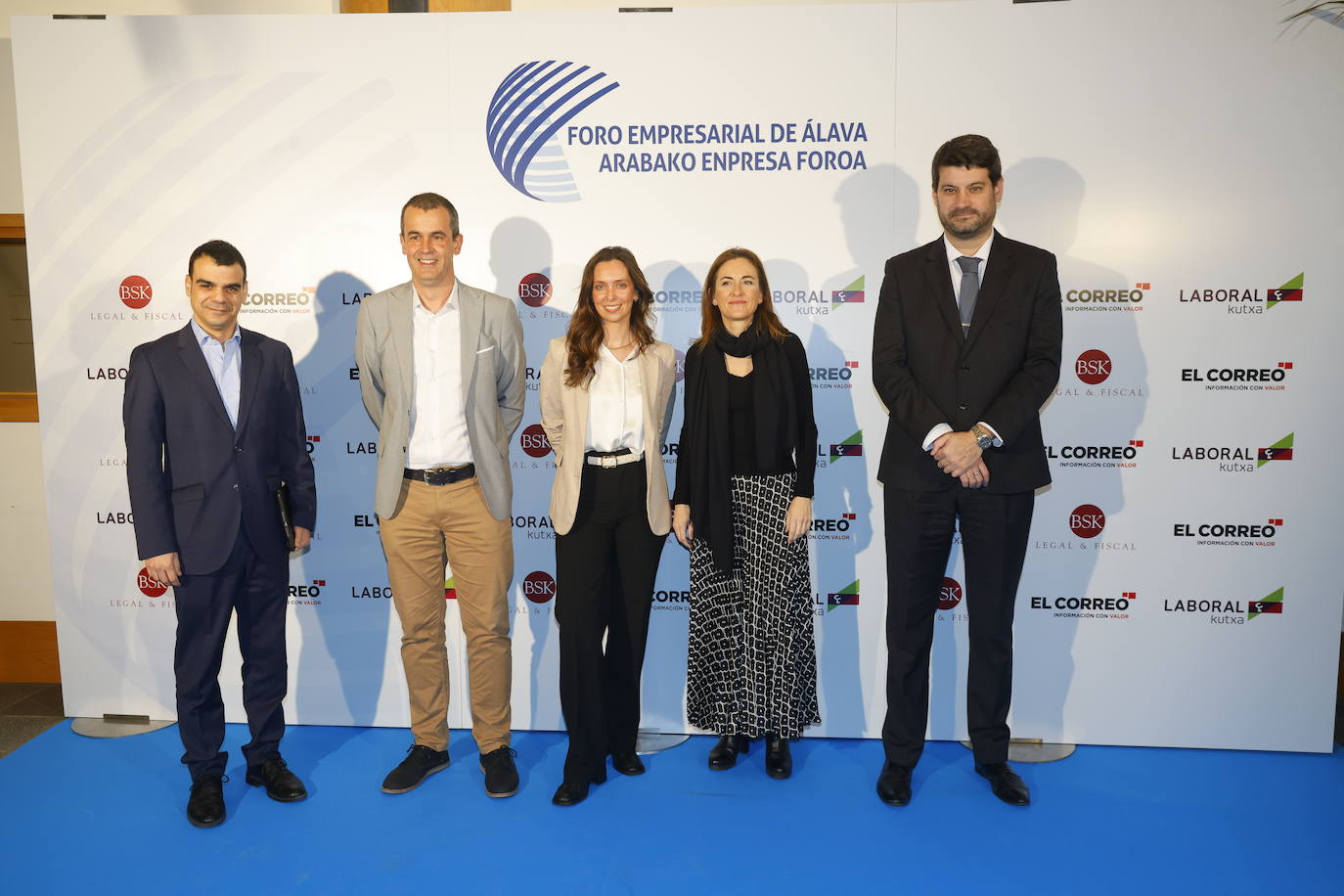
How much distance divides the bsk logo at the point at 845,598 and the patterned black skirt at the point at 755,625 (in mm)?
420

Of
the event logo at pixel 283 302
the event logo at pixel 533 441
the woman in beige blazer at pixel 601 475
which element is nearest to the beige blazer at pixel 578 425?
the woman in beige blazer at pixel 601 475

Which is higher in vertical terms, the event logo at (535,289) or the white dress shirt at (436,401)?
the event logo at (535,289)

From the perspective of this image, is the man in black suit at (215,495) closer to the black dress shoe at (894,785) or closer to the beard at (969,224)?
the black dress shoe at (894,785)

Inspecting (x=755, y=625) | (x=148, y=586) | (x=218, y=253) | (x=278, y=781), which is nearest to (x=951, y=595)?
(x=755, y=625)

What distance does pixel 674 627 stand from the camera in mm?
3812

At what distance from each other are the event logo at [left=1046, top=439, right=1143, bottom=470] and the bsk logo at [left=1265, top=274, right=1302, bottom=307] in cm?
77

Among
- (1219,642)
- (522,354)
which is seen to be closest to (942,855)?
(1219,642)

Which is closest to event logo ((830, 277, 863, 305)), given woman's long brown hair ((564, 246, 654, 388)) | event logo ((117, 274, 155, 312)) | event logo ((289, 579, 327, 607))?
woman's long brown hair ((564, 246, 654, 388))

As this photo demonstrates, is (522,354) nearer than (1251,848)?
No

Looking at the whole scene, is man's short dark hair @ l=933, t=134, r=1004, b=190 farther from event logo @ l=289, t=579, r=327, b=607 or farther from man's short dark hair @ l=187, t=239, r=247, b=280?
event logo @ l=289, t=579, r=327, b=607

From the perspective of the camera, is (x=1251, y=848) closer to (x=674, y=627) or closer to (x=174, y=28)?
(x=674, y=627)

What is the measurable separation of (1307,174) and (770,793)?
3330 mm

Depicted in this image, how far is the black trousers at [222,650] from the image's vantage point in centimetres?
A: 306

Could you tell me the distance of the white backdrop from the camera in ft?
11.4
